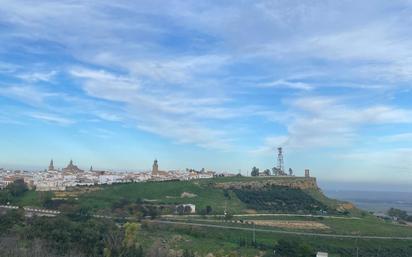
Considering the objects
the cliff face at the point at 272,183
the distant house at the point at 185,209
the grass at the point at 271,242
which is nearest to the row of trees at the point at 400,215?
the cliff face at the point at 272,183

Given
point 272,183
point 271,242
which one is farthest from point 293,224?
point 272,183

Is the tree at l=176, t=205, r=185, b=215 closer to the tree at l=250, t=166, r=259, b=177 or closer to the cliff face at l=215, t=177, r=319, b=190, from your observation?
the cliff face at l=215, t=177, r=319, b=190

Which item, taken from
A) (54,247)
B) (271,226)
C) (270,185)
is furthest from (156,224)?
(270,185)

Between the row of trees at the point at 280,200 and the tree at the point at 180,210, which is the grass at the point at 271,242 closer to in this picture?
the tree at the point at 180,210

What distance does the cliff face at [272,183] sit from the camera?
266 ft

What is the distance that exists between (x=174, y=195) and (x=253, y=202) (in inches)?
441

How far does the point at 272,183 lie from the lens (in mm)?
83500

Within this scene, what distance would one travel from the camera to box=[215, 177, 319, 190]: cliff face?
80938mm

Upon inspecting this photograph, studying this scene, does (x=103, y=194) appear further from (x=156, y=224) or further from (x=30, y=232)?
(x=30, y=232)

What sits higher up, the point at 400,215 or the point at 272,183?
the point at 272,183

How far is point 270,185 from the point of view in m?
82.6

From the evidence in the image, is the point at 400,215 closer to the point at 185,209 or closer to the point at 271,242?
the point at 185,209

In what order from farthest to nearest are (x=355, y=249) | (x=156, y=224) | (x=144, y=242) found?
(x=156, y=224)
(x=355, y=249)
(x=144, y=242)

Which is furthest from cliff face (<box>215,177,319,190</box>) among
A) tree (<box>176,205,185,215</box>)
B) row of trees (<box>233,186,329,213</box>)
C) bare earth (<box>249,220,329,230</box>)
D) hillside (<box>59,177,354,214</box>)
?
bare earth (<box>249,220,329,230</box>)
